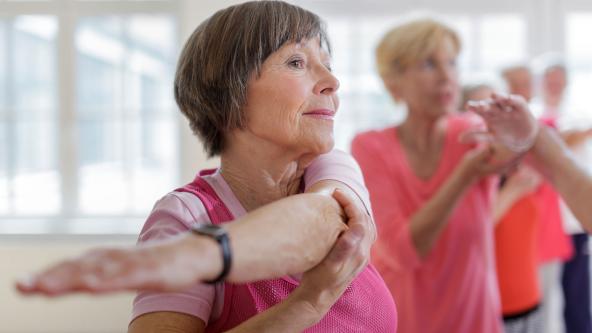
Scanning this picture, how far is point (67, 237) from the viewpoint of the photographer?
3.90 meters

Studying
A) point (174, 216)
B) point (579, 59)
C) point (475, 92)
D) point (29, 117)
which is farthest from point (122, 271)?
point (579, 59)

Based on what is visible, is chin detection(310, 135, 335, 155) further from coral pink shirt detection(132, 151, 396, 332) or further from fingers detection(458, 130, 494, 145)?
fingers detection(458, 130, 494, 145)

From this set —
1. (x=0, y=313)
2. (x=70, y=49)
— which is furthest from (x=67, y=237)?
(x=70, y=49)

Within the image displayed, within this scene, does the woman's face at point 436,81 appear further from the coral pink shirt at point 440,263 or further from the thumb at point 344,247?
the thumb at point 344,247

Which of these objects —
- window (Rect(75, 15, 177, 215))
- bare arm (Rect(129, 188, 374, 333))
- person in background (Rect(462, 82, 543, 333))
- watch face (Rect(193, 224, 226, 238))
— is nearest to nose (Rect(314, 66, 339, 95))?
bare arm (Rect(129, 188, 374, 333))

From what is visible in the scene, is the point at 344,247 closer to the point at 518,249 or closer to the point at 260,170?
the point at 260,170

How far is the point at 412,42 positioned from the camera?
5.74ft

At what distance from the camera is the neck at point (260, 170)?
0.98 metres

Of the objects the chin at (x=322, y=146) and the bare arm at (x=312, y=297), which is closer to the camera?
the bare arm at (x=312, y=297)

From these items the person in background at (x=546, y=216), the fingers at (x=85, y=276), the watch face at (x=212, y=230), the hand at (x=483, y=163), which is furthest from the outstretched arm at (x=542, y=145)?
the person in background at (x=546, y=216)

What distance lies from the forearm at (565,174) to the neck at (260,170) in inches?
24.9

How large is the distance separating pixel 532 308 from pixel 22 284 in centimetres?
209

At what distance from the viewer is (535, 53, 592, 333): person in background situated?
3049 mm

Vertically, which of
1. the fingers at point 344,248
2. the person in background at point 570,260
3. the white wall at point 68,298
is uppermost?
the fingers at point 344,248
